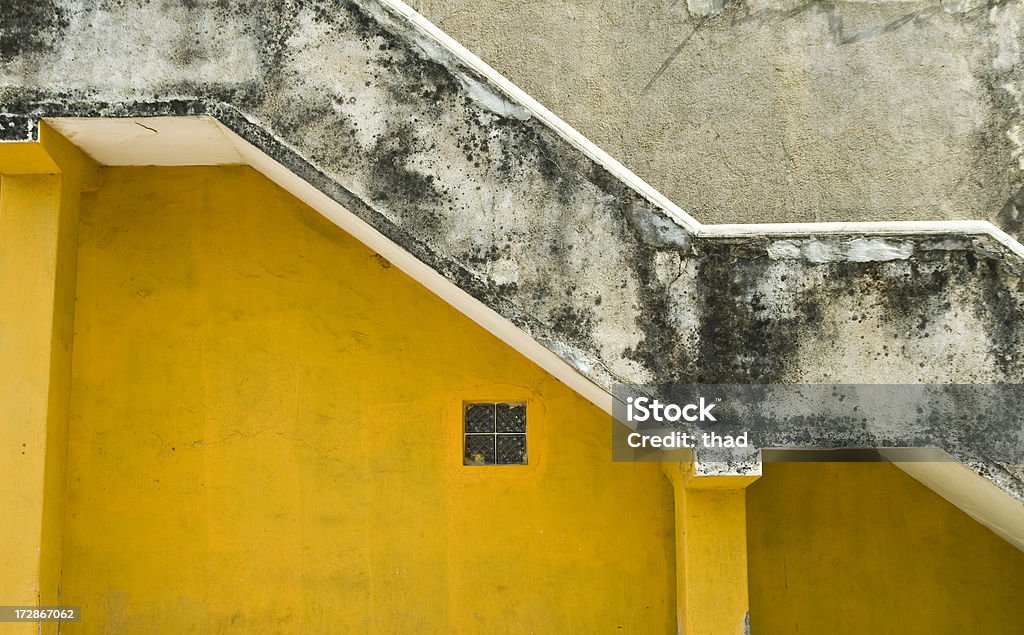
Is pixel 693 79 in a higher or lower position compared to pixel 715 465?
higher

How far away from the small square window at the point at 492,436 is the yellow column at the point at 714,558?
116cm

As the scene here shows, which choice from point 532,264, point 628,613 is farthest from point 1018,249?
point 628,613

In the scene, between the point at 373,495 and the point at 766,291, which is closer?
the point at 766,291

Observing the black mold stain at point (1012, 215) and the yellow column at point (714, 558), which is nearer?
the yellow column at point (714, 558)

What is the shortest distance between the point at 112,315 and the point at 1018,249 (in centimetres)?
494

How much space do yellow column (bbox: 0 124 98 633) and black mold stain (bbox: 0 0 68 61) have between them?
486 mm

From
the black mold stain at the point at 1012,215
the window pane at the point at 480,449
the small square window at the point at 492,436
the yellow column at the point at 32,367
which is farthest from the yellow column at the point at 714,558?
the yellow column at the point at 32,367

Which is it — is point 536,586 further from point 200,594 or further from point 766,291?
point 766,291

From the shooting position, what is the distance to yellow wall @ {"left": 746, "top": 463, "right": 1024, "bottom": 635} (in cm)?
565

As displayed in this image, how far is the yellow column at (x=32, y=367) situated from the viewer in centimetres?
471

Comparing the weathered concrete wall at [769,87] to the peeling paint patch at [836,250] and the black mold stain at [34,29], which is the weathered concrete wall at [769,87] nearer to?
the peeling paint patch at [836,250]

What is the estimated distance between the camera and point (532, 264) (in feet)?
13.4

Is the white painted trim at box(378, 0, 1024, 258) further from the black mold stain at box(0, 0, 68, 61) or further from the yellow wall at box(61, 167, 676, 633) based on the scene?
the yellow wall at box(61, 167, 676, 633)

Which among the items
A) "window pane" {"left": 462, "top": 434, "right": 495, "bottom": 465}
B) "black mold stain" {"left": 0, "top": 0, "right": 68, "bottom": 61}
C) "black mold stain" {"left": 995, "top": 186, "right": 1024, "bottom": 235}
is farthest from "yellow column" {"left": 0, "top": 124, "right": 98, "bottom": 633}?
"black mold stain" {"left": 995, "top": 186, "right": 1024, "bottom": 235}
